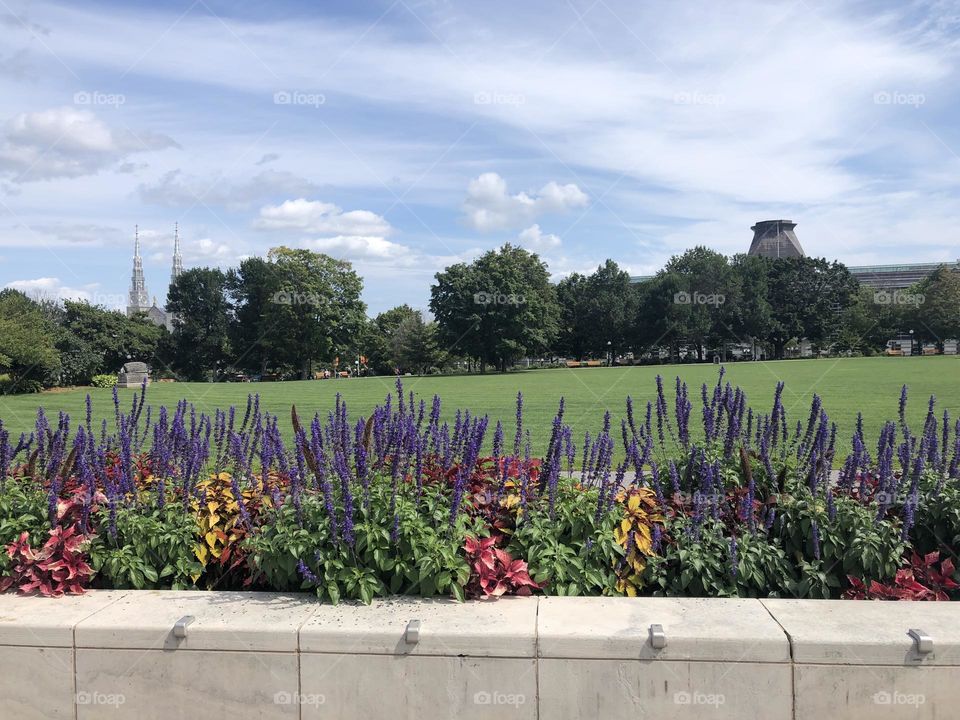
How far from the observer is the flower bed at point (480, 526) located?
424 cm

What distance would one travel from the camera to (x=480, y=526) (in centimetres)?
447

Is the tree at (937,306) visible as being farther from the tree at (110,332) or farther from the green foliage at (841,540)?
the green foliage at (841,540)

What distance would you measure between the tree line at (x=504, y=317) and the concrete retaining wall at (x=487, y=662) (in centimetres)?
6243

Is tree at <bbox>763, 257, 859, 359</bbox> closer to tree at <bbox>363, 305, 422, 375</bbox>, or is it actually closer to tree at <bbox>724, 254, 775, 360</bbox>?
Answer: tree at <bbox>724, 254, 775, 360</bbox>

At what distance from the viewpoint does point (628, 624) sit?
3.72 metres

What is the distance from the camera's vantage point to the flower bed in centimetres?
424

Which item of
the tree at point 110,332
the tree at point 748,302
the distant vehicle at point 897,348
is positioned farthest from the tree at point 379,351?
the distant vehicle at point 897,348

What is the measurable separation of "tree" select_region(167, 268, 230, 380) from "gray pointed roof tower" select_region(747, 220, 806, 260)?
4932 inches

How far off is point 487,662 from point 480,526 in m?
0.99

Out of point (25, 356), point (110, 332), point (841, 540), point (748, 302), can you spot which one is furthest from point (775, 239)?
point (841, 540)

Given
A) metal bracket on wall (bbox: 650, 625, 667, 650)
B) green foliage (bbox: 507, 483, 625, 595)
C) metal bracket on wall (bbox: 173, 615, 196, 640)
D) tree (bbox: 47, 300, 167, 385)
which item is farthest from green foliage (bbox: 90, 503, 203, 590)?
tree (bbox: 47, 300, 167, 385)

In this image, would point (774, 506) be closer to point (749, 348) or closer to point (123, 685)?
point (123, 685)

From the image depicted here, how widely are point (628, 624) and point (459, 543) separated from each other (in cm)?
102

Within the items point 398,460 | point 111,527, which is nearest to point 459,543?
point 398,460
